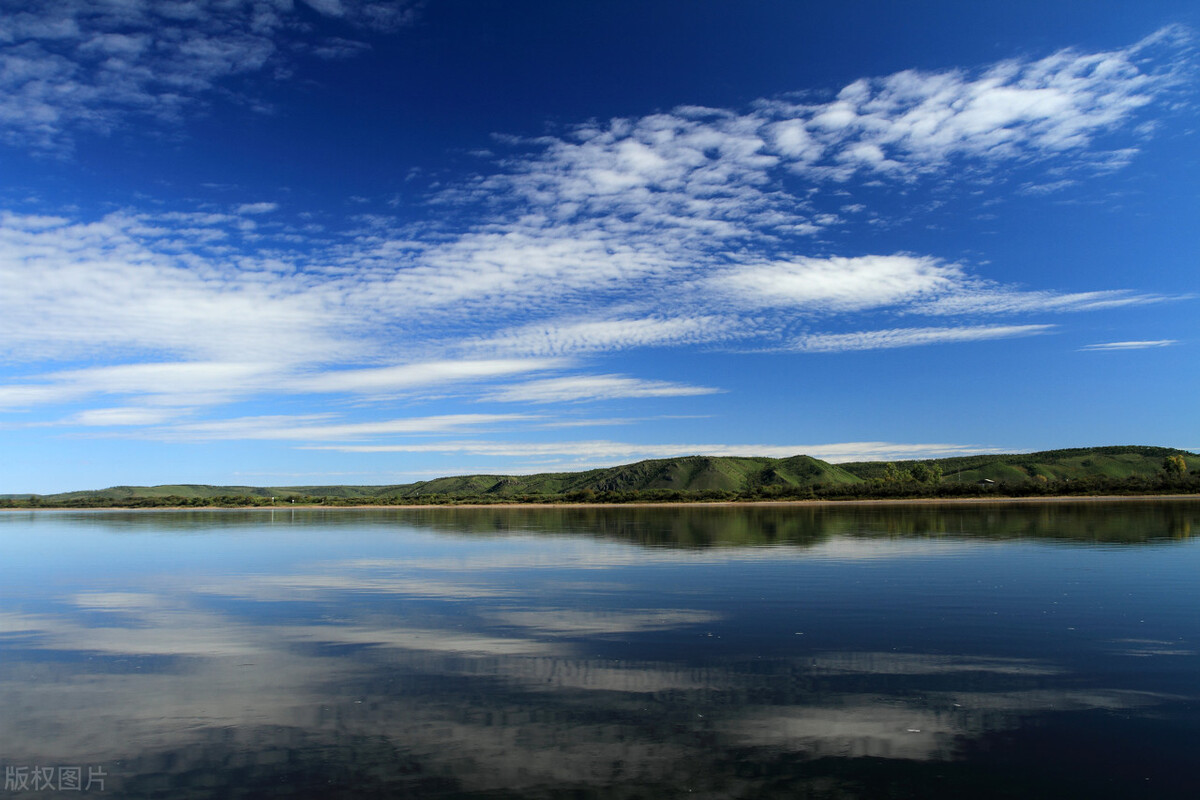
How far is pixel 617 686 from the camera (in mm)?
13266

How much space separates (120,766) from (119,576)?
26.8 meters

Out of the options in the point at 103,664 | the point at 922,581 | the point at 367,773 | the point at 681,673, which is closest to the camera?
the point at 367,773

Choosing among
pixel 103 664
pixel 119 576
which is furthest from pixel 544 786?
pixel 119 576

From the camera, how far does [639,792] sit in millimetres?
8758

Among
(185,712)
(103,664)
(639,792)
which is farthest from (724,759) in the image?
(103,664)

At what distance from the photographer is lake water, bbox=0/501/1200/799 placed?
9.38m

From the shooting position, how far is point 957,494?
148125 millimetres

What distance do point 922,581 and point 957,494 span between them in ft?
456

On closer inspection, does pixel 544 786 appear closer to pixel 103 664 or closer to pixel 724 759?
pixel 724 759

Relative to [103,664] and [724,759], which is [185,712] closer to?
[103,664]

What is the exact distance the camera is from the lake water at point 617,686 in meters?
9.38

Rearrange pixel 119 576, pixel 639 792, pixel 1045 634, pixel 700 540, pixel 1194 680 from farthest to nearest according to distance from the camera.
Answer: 1. pixel 700 540
2. pixel 119 576
3. pixel 1045 634
4. pixel 1194 680
5. pixel 639 792

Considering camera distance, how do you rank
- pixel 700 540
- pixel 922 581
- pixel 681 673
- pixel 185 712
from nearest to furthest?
pixel 185 712 < pixel 681 673 < pixel 922 581 < pixel 700 540

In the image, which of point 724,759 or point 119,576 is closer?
point 724,759
